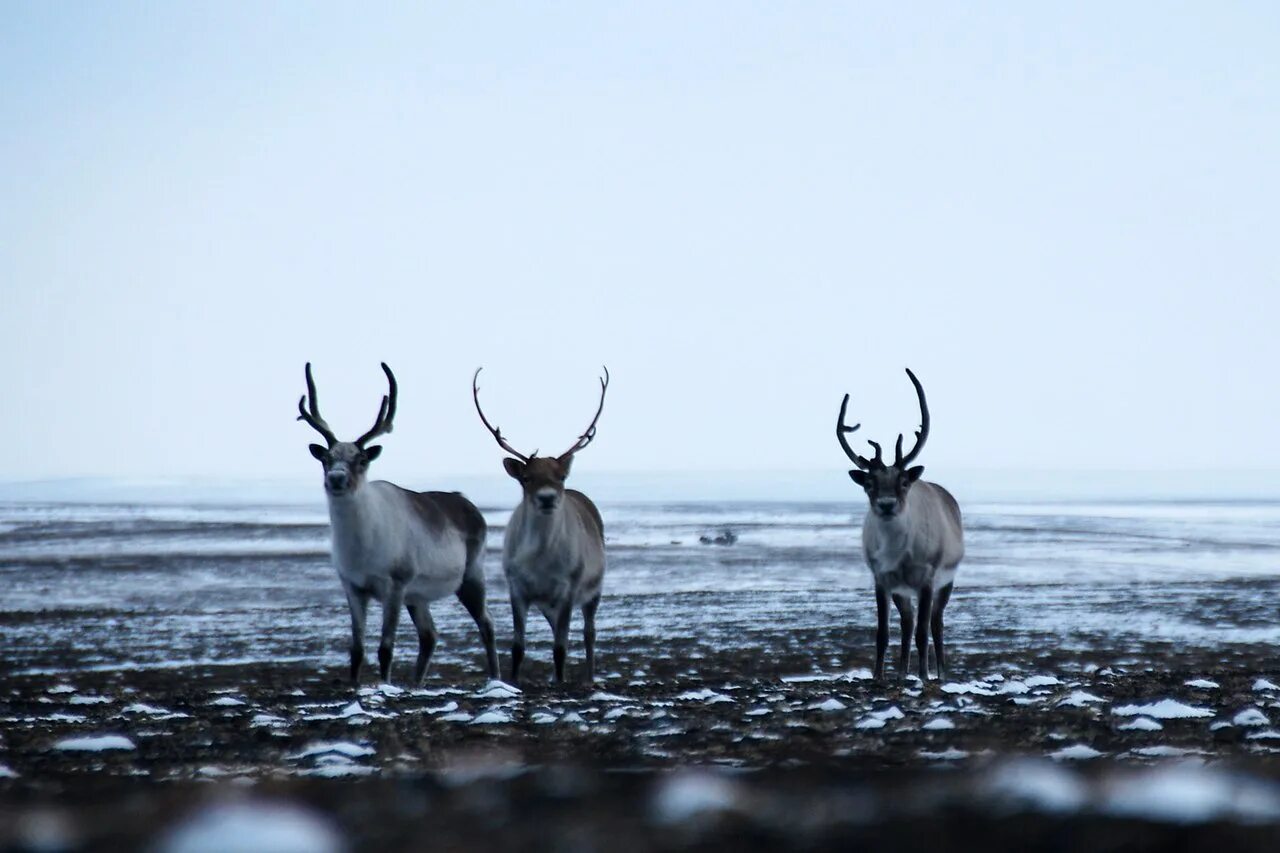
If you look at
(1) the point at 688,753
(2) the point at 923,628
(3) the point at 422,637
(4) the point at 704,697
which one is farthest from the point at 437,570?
(1) the point at 688,753

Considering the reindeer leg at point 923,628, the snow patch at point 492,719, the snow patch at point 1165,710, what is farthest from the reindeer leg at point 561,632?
the snow patch at point 1165,710

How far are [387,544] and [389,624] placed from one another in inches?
26.4

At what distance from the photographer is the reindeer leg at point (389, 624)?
1154cm

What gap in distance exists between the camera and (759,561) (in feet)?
99.6

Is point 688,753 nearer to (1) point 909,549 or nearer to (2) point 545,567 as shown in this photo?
(2) point 545,567

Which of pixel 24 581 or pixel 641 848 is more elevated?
pixel 641 848

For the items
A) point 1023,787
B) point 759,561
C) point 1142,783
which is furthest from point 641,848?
point 759,561

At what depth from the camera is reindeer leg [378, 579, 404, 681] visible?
11.5 metres

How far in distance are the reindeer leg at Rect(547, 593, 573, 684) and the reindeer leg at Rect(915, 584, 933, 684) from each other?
→ 298 centimetres

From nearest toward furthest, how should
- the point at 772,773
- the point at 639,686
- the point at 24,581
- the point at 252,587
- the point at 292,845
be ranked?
the point at 292,845 → the point at 772,773 → the point at 639,686 → the point at 252,587 → the point at 24,581

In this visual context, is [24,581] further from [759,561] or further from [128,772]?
[128,772]

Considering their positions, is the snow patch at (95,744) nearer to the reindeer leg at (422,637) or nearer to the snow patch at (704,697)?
the snow patch at (704,697)

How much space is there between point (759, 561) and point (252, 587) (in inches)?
438

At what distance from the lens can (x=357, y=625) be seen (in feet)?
38.0
